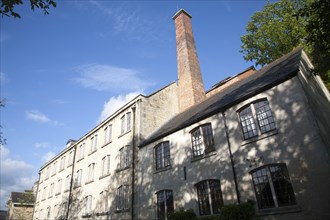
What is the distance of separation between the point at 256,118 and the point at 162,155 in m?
7.15

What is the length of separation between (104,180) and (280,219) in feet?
50.0

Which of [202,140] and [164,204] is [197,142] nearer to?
[202,140]

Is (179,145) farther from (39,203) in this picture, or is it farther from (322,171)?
(39,203)

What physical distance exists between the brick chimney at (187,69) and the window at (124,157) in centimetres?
646

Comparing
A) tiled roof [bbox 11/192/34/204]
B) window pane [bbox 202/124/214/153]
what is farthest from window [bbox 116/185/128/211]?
tiled roof [bbox 11/192/34/204]

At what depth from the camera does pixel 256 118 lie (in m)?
11.9

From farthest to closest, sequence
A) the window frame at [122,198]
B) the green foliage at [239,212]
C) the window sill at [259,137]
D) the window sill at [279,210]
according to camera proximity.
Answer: the window frame at [122,198] → the window sill at [259,137] → the green foliage at [239,212] → the window sill at [279,210]

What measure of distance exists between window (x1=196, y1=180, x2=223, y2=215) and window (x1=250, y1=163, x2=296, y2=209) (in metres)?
2.15

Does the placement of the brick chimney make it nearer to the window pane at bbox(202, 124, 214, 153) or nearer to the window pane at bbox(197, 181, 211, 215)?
the window pane at bbox(202, 124, 214, 153)

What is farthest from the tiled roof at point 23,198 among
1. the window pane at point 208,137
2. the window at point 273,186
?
the window at point 273,186

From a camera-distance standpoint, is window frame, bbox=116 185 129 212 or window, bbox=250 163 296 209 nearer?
window, bbox=250 163 296 209

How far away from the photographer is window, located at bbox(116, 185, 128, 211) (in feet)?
58.5

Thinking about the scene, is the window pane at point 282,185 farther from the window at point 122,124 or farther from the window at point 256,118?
the window at point 122,124

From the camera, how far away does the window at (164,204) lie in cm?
1461
